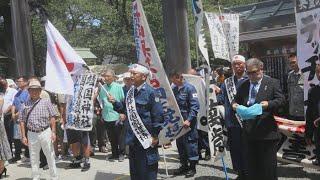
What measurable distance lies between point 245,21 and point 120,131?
743 centimetres

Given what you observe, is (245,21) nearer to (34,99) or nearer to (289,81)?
(289,81)

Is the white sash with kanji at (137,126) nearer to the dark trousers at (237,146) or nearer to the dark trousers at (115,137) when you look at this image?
the dark trousers at (237,146)

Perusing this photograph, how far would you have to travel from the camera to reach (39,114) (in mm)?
7699

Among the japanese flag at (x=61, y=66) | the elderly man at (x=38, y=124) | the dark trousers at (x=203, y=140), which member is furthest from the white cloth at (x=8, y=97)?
the dark trousers at (x=203, y=140)

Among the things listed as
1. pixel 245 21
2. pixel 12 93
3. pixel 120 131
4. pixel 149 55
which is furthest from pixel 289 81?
pixel 245 21

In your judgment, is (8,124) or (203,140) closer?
(203,140)

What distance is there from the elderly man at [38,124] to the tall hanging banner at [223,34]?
3.58m

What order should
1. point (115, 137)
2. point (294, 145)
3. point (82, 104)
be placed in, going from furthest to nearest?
point (115, 137), point (82, 104), point (294, 145)

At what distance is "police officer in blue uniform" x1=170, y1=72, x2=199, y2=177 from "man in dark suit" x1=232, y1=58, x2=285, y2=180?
2275 mm

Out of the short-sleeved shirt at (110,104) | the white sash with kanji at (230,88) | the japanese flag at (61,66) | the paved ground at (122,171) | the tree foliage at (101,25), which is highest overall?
the tree foliage at (101,25)

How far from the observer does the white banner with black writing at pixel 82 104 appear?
833 centimetres

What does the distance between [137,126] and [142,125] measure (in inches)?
2.6

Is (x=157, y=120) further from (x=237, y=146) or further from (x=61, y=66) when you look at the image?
(x=61, y=66)

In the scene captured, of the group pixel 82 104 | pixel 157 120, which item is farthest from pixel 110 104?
pixel 157 120
